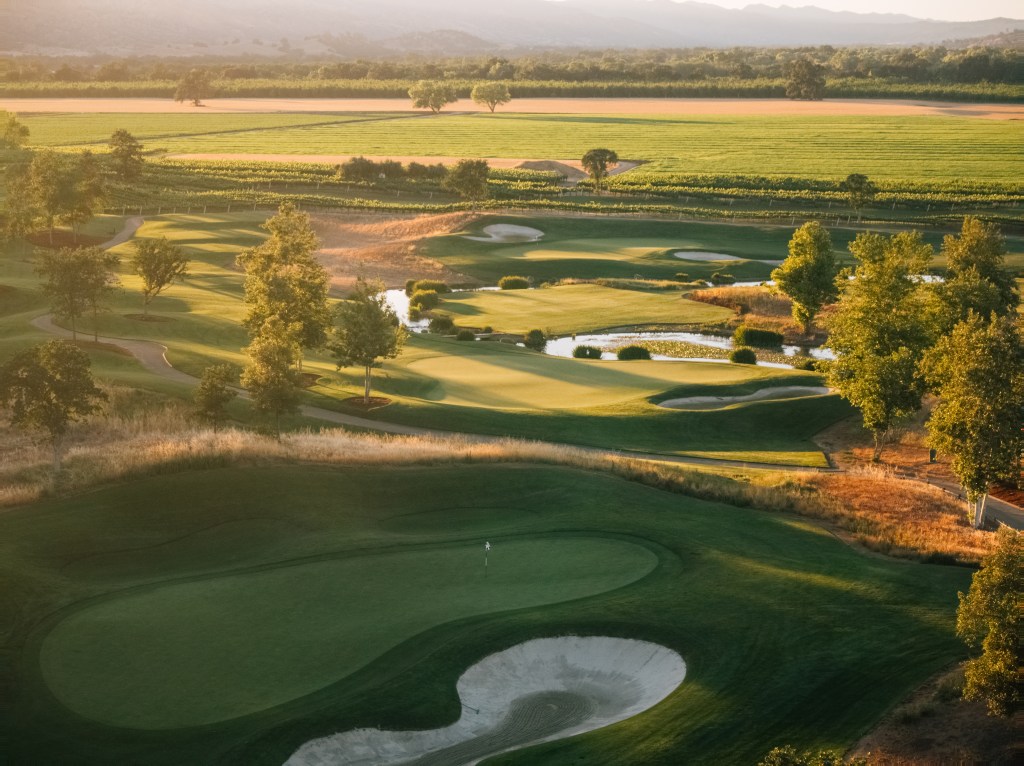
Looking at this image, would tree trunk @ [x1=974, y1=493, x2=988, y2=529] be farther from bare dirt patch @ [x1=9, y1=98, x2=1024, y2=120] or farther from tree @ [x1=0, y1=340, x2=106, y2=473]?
bare dirt patch @ [x1=9, y1=98, x2=1024, y2=120]

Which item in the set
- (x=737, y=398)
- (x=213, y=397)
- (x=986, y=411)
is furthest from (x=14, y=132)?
(x=986, y=411)

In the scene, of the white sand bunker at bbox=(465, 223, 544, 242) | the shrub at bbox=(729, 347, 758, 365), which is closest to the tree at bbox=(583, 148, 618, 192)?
the white sand bunker at bbox=(465, 223, 544, 242)

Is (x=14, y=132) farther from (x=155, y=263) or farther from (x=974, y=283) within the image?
(x=974, y=283)

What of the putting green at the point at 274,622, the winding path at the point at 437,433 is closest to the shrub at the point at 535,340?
the winding path at the point at 437,433

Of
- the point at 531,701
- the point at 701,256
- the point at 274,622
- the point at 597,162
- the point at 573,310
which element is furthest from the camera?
the point at 597,162

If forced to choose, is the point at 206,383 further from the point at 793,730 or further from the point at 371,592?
the point at 793,730

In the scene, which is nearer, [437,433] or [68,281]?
[437,433]
